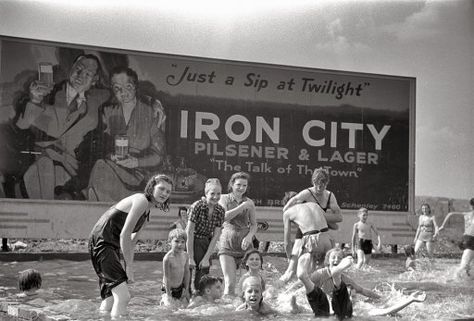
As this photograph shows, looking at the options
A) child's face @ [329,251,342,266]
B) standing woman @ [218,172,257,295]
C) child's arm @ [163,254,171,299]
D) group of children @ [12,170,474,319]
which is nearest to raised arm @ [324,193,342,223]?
group of children @ [12,170,474,319]

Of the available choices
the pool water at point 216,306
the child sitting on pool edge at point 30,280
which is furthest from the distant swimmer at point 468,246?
the child sitting on pool edge at point 30,280

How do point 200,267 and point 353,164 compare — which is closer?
point 200,267

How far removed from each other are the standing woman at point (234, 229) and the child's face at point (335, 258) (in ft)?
4.12

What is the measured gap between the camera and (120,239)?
13.7ft

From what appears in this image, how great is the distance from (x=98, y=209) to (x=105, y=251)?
780cm

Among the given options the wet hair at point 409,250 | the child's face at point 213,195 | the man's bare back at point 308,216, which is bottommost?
the wet hair at point 409,250

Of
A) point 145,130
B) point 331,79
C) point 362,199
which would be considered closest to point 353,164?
point 362,199

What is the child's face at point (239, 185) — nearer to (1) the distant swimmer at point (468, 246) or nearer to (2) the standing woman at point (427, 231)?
(1) the distant swimmer at point (468, 246)

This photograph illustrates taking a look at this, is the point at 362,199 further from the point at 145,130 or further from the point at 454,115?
the point at 145,130

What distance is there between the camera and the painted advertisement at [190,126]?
11.7 meters

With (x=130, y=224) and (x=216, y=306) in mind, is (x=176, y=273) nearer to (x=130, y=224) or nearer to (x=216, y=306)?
(x=216, y=306)

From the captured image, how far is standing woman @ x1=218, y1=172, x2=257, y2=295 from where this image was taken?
5773 mm

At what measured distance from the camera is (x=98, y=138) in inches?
474

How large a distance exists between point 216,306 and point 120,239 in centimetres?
137
